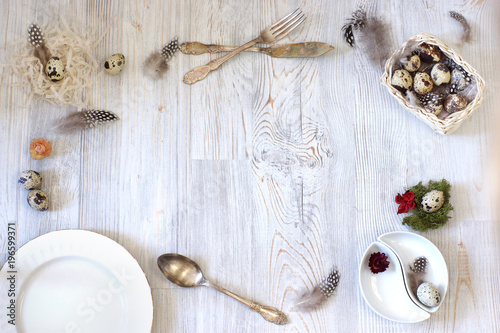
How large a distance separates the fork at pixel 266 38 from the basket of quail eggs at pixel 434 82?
10.8 inches

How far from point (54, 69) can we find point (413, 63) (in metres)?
0.92

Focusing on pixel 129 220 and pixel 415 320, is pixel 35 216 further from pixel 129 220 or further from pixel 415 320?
pixel 415 320

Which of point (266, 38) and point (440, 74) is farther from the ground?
point (266, 38)

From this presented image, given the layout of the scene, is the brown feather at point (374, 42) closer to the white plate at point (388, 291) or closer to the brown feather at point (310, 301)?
the white plate at point (388, 291)

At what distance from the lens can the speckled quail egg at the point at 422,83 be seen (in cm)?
114

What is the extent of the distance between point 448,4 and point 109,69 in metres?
0.94

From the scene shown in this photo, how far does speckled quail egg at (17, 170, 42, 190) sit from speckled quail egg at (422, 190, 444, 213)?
0.98 metres

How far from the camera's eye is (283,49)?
1.18 meters

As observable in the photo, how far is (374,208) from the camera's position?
3.84 ft

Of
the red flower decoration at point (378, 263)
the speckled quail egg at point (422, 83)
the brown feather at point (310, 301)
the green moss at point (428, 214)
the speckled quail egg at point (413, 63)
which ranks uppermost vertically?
the speckled quail egg at point (413, 63)

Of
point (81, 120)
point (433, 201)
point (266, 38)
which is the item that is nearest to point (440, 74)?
point (433, 201)

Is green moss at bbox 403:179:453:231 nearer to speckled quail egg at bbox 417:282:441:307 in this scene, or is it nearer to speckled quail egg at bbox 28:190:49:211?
speckled quail egg at bbox 417:282:441:307

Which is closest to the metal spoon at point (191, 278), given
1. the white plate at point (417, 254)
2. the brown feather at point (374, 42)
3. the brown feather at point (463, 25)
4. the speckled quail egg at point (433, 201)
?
the white plate at point (417, 254)

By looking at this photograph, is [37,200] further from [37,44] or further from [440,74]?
[440,74]
